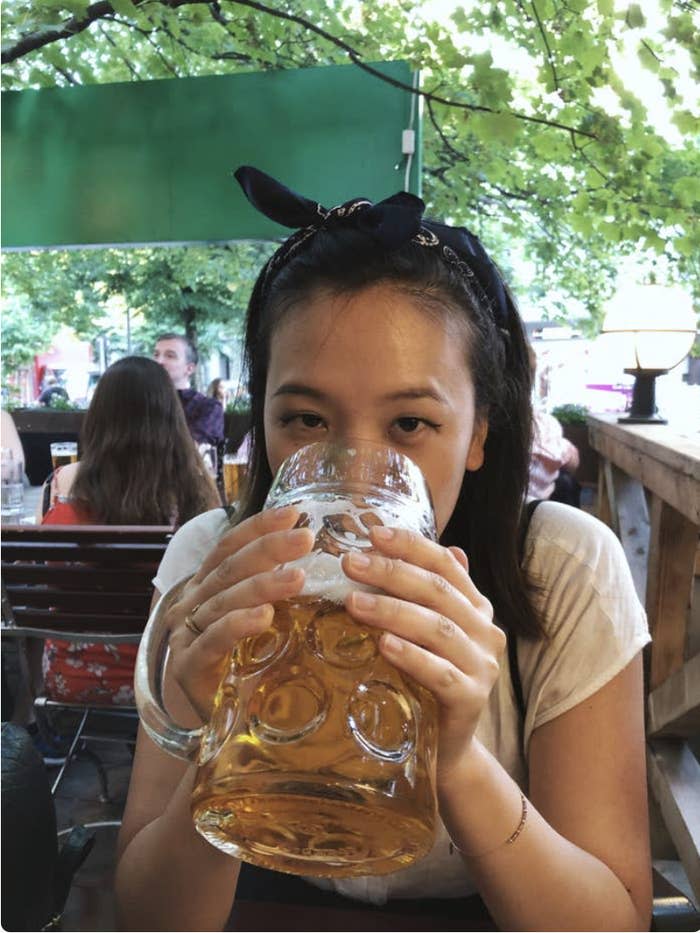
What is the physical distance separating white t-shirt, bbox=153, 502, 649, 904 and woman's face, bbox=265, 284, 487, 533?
252 millimetres

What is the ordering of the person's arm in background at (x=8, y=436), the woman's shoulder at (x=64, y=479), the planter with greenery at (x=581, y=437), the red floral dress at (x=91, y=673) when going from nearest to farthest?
the red floral dress at (x=91, y=673) → the woman's shoulder at (x=64, y=479) → the person's arm in background at (x=8, y=436) → the planter with greenery at (x=581, y=437)

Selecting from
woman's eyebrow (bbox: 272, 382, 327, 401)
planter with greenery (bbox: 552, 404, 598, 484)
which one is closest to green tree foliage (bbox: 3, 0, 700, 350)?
woman's eyebrow (bbox: 272, 382, 327, 401)

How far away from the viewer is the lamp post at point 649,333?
3443 millimetres

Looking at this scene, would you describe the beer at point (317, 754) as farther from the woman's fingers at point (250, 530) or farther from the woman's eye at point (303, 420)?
the woman's eye at point (303, 420)

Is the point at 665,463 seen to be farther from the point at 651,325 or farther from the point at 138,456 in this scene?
the point at 651,325

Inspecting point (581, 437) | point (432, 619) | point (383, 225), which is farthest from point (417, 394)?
point (581, 437)

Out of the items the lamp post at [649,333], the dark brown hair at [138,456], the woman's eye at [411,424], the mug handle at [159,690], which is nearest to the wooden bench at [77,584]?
the dark brown hair at [138,456]

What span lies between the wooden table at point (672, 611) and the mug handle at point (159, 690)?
1091 millimetres

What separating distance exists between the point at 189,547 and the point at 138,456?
5.38 feet

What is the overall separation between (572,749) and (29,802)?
2.07 feet

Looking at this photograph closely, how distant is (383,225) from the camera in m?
0.96

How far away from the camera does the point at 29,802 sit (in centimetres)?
68

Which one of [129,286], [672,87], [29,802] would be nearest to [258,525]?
[29,802]

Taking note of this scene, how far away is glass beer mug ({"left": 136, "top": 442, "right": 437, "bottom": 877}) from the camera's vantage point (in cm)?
Result: 50
